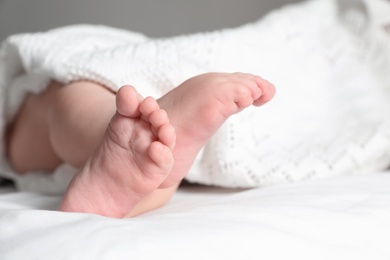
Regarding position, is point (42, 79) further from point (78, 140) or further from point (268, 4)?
point (268, 4)

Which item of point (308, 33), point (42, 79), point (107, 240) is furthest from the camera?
point (308, 33)

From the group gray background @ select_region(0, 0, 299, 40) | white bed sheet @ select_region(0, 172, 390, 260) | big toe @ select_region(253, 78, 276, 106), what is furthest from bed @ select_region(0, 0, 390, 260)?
gray background @ select_region(0, 0, 299, 40)

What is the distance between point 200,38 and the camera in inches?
44.5

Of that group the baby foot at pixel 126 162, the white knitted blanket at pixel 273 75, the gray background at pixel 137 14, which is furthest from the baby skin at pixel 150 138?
the gray background at pixel 137 14

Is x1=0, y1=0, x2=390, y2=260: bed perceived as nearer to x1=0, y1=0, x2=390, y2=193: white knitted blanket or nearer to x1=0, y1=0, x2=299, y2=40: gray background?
x1=0, y1=0, x2=390, y2=193: white knitted blanket

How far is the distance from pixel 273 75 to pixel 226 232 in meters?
0.63

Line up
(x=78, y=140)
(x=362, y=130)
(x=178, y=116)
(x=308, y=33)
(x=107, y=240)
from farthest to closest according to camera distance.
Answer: (x=308, y=33) → (x=362, y=130) → (x=78, y=140) → (x=178, y=116) → (x=107, y=240)

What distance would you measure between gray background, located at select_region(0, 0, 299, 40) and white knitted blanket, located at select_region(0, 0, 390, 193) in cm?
58

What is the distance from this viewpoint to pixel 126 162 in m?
0.71

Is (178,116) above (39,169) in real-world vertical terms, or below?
above

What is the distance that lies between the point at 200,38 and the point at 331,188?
37cm

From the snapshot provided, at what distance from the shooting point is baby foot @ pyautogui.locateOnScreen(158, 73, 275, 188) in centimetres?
72

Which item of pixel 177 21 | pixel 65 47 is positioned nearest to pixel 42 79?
pixel 65 47

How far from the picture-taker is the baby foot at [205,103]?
719 mm
